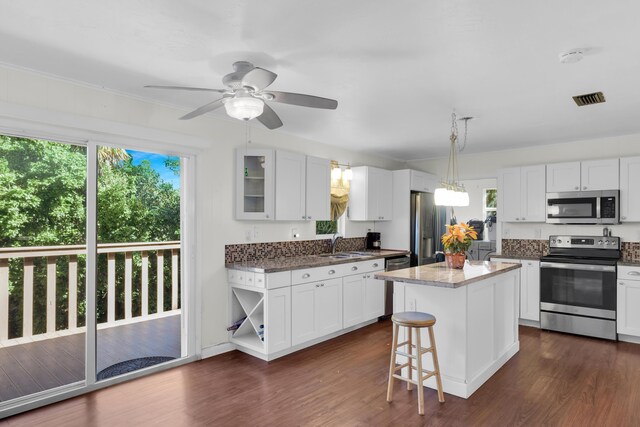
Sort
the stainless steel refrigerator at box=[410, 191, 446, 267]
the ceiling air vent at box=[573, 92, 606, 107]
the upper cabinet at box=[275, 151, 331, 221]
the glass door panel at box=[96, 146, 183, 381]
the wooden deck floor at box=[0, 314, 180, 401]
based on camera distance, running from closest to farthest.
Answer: the wooden deck floor at box=[0, 314, 180, 401] < the ceiling air vent at box=[573, 92, 606, 107] < the glass door panel at box=[96, 146, 183, 381] < the upper cabinet at box=[275, 151, 331, 221] < the stainless steel refrigerator at box=[410, 191, 446, 267]

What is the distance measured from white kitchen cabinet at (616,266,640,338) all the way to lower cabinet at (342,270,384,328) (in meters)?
2.62

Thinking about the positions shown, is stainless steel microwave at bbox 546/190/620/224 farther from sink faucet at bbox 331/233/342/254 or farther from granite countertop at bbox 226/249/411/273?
sink faucet at bbox 331/233/342/254

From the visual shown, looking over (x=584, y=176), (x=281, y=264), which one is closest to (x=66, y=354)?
(x=281, y=264)

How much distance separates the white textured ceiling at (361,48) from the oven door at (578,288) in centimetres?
181

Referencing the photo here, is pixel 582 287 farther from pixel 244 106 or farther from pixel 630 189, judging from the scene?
pixel 244 106

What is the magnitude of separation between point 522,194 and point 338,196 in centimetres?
246

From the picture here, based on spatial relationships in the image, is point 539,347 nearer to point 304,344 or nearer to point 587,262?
point 587,262

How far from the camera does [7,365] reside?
3133mm

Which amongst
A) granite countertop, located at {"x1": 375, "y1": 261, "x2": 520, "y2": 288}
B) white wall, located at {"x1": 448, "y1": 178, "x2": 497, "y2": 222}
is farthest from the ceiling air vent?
white wall, located at {"x1": 448, "y1": 178, "x2": 497, "y2": 222}

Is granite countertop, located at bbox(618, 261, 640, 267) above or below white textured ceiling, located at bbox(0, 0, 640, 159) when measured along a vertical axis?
below

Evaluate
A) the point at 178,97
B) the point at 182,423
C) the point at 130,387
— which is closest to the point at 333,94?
the point at 178,97

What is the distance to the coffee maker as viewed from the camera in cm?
586

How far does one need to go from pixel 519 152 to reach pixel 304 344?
3.98 meters

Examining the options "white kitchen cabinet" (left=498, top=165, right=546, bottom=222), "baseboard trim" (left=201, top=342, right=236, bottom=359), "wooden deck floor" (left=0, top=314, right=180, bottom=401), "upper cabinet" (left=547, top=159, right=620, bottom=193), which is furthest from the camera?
"white kitchen cabinet" (left=498, top=165, right=546, bottom=222)
